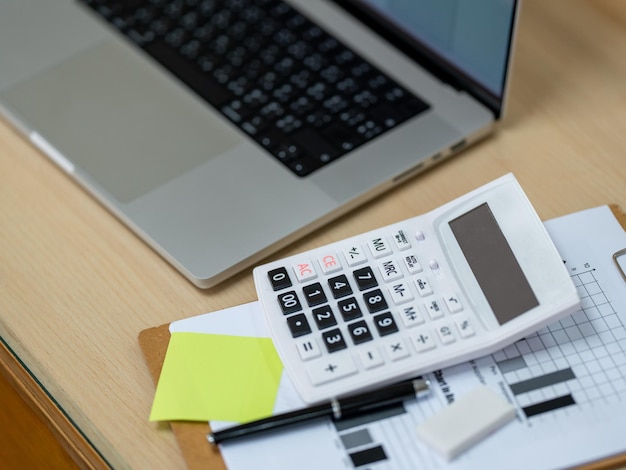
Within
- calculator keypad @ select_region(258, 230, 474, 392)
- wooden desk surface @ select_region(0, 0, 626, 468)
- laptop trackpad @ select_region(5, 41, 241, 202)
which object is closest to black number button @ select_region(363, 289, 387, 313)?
calculator keypad @ select_region(258, 230, 474, 392)

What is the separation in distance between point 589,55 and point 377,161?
240 mm

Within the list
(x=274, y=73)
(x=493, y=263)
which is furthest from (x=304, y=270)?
(x=274, y=73)

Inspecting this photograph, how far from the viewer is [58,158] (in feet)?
2.46

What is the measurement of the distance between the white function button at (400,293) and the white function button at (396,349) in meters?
0.03

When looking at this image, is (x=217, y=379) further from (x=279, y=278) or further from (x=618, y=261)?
(x=618, y=261)

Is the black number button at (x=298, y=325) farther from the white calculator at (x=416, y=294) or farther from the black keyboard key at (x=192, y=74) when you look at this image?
the black keyboard key at (x=192, y=74)

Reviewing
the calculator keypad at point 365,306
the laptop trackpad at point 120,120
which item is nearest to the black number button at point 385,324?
the calculator keypad at point 365,306

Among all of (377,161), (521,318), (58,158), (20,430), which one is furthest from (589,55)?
(20,430)

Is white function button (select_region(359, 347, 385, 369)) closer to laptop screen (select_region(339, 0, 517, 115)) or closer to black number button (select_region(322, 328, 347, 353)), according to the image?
black number button (select_region(322, 328, 347, 353))

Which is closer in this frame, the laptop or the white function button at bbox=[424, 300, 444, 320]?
the white function button at bbox=[424, 300, 444, 320]

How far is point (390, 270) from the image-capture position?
61 centimetres

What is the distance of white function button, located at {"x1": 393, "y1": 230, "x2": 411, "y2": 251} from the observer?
2.04ft

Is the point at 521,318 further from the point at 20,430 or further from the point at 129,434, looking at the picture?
the point at 20,430

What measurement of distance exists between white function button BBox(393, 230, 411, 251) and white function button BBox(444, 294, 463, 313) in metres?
0.05
